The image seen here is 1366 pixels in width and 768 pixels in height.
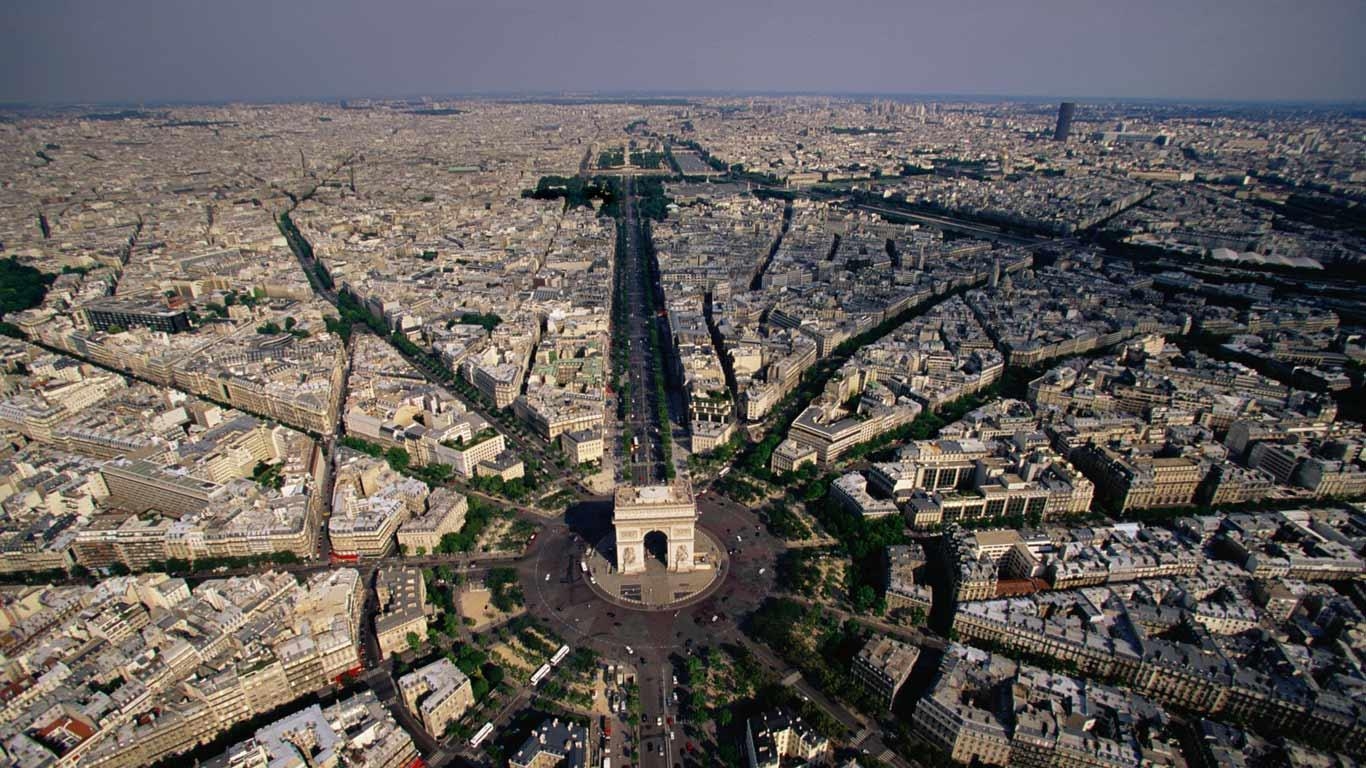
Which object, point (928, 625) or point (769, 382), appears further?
point (769, 382)

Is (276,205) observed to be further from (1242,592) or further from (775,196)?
(1242,592)

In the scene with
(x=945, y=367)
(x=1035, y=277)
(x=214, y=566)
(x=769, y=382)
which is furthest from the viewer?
(x=1035, y=277)

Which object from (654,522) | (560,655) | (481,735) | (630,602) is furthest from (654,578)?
(481,735)

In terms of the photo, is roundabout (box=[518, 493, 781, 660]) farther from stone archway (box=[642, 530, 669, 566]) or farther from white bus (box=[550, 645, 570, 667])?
stone archway (box=[642, 530, 669, 566])

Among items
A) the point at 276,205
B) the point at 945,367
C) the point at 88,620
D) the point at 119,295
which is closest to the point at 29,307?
the point at 119,295

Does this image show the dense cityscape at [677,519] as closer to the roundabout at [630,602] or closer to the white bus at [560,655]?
the white bus at [560,655]

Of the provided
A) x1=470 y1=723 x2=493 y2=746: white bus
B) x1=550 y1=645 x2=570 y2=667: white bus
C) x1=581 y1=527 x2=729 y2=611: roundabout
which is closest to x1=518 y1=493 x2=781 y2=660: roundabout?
x1=581 y1=527 x2=729 y2=611: roundabout

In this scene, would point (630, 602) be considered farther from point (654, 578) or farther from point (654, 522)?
point (654, 522)

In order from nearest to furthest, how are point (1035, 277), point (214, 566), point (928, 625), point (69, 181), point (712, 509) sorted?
point (928, 625) → point (214, 566) → point (712, 509) → point (1035, 277) → point (69, 181)
